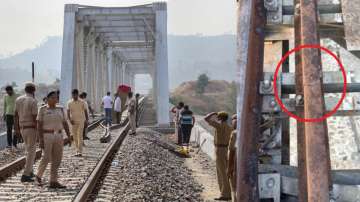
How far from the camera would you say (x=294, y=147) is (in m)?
4.24

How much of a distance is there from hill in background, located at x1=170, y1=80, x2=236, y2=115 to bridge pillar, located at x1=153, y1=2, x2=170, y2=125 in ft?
168

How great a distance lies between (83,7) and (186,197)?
1748 centimetres

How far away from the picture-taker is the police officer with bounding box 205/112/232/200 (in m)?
8.05

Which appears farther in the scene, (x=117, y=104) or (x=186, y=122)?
(x=117, y=104)

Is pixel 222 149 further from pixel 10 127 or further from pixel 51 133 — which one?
pixel 10 127

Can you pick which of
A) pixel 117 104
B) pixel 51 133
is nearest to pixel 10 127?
pixel 51 133

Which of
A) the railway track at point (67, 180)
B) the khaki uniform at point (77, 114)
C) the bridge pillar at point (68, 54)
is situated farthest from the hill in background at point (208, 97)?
the railway track at point (67, 180)

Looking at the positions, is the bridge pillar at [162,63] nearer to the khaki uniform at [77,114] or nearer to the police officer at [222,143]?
the khaki uniform at [77,114]

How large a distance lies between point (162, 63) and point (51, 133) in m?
14.7

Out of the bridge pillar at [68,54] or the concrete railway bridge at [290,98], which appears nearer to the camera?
the concrete railway bridge at [290,98]

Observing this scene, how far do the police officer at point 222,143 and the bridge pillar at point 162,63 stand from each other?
14.0 meters

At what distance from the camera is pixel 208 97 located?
319ft

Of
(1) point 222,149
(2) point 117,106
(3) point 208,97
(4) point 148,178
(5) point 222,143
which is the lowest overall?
(4) point 148,178

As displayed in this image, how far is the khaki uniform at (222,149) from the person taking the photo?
806 centimetres
